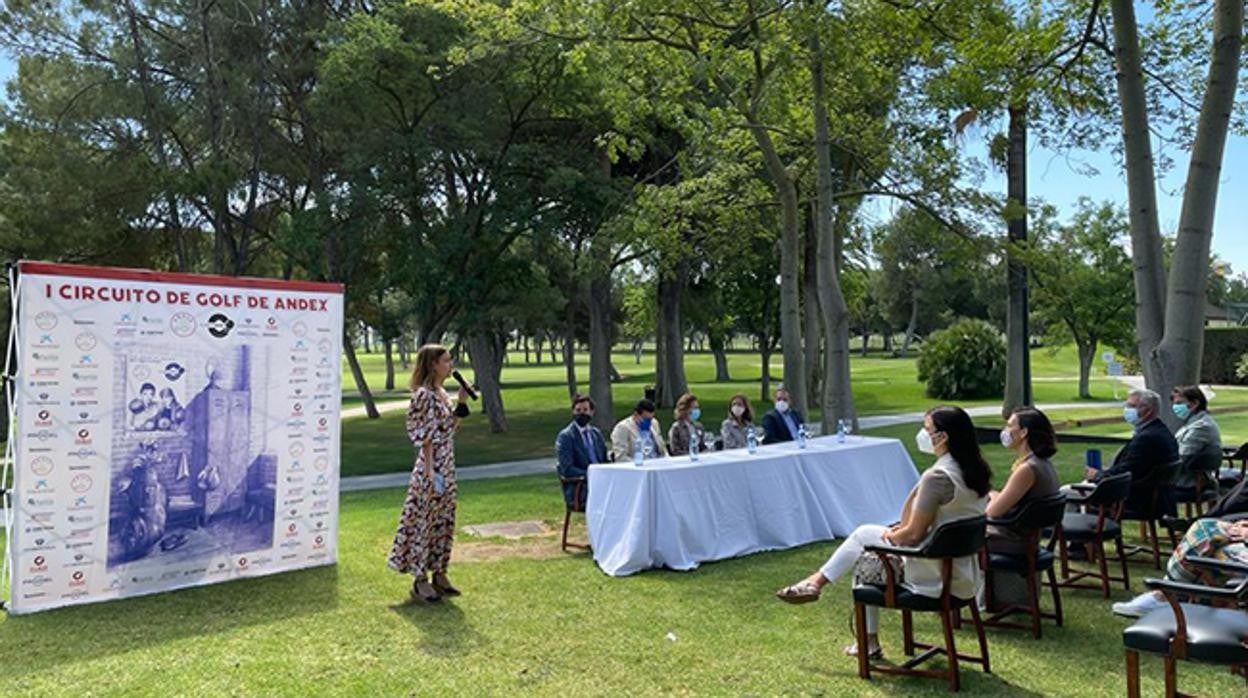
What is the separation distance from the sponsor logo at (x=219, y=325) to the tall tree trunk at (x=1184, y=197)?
7614 mm

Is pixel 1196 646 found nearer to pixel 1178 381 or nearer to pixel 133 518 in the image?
pixel 1178 381

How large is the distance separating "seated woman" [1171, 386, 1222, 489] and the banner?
23.1ft

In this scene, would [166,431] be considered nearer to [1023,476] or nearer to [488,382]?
[1023,476]

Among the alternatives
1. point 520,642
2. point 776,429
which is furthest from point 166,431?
point 776,429

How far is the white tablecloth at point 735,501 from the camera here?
7.39 metres

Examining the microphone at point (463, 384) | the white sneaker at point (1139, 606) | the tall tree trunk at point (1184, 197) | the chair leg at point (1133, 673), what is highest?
the tall tree trunk at point (1184, 197)

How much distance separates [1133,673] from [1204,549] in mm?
878

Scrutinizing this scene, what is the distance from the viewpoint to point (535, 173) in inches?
728

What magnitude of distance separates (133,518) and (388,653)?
2602 millimetres

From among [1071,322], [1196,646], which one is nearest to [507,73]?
[1196,646]

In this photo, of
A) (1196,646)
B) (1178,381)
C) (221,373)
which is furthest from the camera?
(1178,381)

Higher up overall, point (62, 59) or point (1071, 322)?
point (62, 59)

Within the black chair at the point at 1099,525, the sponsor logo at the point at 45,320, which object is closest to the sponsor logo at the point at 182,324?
the sponsor logo at the point at 45,320

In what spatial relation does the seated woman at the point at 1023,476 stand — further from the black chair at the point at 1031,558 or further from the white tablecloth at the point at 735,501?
the white tablecloth at the point at 735,501
